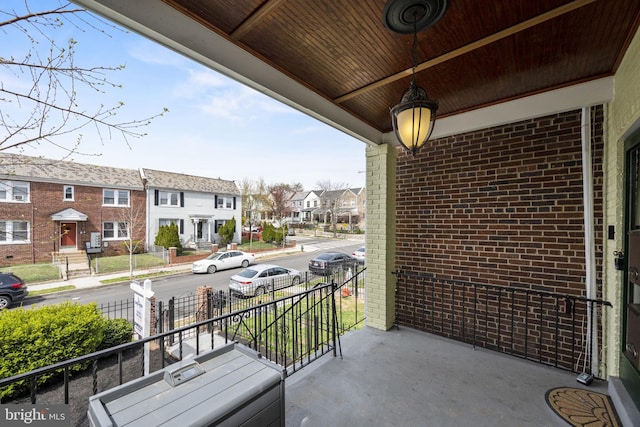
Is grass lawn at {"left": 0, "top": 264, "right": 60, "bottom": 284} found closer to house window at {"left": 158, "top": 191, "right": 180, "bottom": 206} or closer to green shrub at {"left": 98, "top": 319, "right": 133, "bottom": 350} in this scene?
house window at {"left": 158, "top": 191, "right": 180, "bottom": 206}

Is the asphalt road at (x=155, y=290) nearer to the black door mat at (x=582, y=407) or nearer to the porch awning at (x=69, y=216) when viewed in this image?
the porch awning at (x=69, y=216)

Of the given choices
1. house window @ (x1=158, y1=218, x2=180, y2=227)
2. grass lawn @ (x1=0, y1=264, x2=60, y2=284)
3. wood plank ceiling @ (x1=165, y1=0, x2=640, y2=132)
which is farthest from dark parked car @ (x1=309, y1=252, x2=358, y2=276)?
house window @ (x1=158, y1=218, x2=180, y2=227)

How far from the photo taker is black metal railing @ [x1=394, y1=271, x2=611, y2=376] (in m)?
2.73

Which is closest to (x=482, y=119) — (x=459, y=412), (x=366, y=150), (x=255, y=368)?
(x=366, y=150)

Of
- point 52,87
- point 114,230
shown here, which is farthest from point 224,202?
point 52,87

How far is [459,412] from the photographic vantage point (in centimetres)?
216

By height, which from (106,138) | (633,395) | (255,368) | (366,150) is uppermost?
(366,150)

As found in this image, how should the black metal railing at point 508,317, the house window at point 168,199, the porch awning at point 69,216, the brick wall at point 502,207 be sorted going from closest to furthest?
the black metal railing at point 508,317 < the brick wall at point 502,207 < the porch awning at point 69,216 < the house window at point 168,199

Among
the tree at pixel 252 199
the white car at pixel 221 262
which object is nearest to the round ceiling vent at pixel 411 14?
the white car at pixel 221 262

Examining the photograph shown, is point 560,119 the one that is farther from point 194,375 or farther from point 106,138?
point 106,138

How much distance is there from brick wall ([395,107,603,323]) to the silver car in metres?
4.74

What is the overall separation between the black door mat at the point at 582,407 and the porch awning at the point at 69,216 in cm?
1798

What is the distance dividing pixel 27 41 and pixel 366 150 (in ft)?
11.8

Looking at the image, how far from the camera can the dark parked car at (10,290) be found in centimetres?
716
